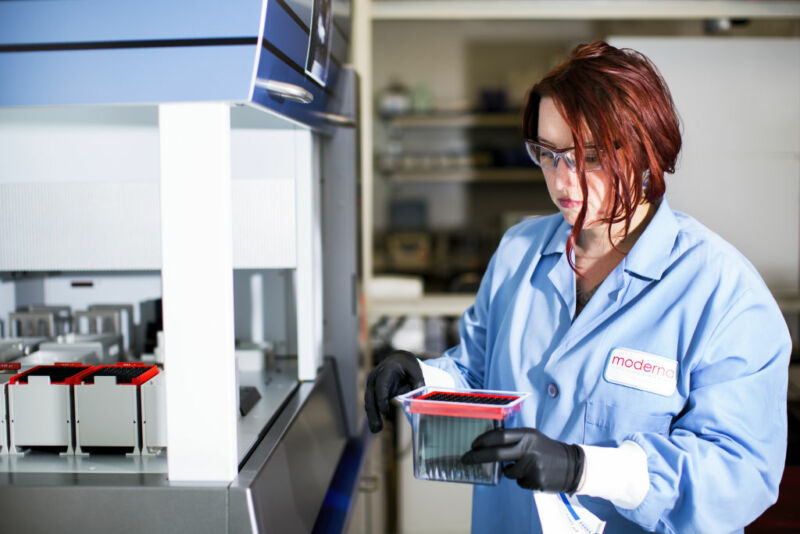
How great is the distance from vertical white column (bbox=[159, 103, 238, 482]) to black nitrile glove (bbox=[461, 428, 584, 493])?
47 cm

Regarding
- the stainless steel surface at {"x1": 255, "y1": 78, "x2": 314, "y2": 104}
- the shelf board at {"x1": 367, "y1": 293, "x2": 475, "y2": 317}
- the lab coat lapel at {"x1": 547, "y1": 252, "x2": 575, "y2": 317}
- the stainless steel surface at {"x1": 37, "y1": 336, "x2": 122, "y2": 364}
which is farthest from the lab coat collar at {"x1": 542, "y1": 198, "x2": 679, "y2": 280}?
the shelf board at {"x1": 367, "y1": 293, "x2": 475, "y2": 317}

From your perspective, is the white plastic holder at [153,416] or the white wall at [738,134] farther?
the white wall at [738,134]

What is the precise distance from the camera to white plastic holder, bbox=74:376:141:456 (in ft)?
4.38

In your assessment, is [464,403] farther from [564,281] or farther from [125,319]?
[125,319]

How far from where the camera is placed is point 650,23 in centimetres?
598

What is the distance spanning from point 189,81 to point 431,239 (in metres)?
5.56

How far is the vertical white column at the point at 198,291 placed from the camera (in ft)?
3.80

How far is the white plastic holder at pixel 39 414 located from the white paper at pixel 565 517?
95 centimetres

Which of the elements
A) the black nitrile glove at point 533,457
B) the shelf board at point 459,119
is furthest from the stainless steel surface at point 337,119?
the shelf board at point 459,119

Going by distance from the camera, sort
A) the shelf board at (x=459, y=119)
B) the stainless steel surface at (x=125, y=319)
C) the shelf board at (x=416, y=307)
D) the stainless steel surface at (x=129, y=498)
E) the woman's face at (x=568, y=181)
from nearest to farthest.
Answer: the stainless steel surface at (x=129, y=498)
the woman's face at (x=568, y=181)
the stainless steel surface at (x=125, y=319)
the shelf board at (x=416, y=307)
the shelf board at (x=459, y=119)

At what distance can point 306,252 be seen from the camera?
6.15ft

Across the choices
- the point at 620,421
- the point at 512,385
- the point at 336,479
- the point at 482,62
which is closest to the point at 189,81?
the point at 512,385

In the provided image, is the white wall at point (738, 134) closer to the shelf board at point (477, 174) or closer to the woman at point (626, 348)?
the woman at point (626, 348)

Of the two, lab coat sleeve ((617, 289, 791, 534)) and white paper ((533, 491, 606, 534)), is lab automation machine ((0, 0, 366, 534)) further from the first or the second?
lab coat sleeve ((617, 289, 791, 534))
